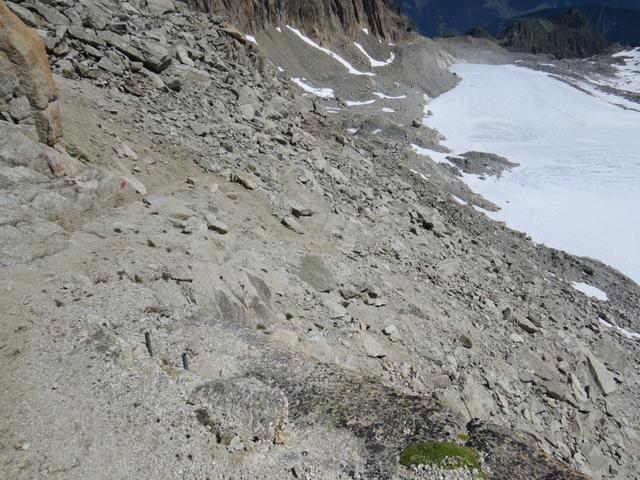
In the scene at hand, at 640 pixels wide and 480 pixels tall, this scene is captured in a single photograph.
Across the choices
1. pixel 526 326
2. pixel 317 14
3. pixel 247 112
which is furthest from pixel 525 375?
pixel 317 14

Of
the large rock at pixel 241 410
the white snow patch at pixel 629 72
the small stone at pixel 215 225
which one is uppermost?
the small stone at pixel 215 225

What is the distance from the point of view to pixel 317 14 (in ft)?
260

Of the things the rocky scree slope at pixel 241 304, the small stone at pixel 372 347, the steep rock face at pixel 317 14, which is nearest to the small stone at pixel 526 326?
the rocky scree slope at pixel 241 304

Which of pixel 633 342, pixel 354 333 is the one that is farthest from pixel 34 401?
pixel 633 342

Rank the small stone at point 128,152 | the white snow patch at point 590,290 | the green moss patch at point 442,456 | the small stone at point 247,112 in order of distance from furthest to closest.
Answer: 1. the white snow patch at point 590,290
2. the small stone at point 247,112
3. the small stone at point 128,152
4. the green moss patch at point 442,456

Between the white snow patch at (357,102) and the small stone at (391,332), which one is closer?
the small stone at (391,332)

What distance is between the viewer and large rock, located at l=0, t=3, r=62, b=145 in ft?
34.8

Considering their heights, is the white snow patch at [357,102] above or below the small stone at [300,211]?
below

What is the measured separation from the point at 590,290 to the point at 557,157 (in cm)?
3098

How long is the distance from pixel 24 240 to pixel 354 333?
25.5 feet

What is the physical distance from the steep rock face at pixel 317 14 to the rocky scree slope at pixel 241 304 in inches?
1611

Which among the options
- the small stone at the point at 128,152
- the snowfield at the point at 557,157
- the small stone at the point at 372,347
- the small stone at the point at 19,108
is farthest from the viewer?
the snowfield at the point at 557,157

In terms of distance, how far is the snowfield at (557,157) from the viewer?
1437 inches

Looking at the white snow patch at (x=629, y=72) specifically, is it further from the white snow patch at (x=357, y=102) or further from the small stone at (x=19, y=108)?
the small stone at (x=19, y=108)
